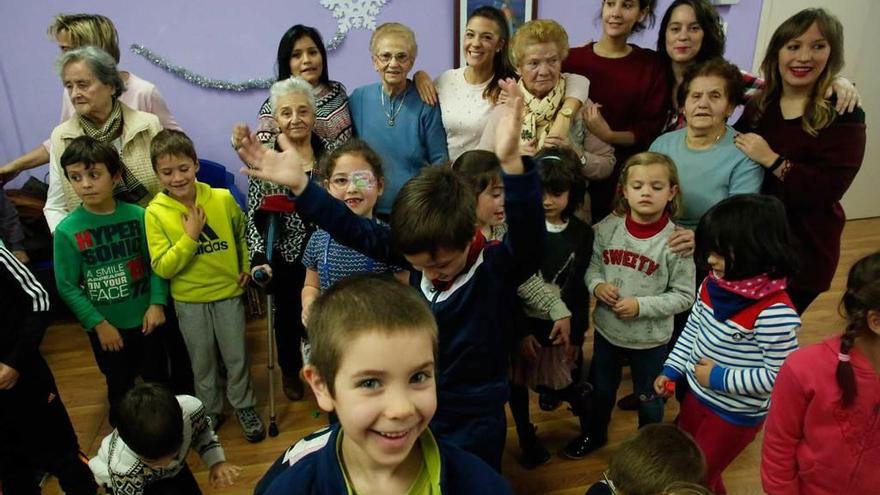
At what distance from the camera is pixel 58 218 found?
239 centimetres

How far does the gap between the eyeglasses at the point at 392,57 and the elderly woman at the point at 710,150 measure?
1097 millimetres

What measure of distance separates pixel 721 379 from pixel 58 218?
2.46 metres

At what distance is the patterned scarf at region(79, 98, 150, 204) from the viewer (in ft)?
7.68

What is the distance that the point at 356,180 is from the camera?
189 cm

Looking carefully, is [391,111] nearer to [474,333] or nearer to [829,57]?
[474,333]

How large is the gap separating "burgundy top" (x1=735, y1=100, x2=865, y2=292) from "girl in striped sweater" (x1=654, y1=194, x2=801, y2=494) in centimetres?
53

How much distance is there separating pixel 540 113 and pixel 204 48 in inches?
98.5

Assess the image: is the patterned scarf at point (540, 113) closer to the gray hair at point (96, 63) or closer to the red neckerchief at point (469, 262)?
the red neckerchief at point (469, 262)

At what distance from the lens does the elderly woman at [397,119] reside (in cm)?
246

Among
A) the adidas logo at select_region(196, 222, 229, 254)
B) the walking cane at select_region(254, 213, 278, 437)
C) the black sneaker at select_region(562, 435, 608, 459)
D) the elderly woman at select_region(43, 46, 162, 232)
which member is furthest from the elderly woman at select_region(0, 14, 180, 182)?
the black sneaker at select_region(562, 435, 608, 459)

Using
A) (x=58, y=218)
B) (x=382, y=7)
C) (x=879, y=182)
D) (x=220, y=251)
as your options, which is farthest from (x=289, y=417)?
(x=879, y=182)

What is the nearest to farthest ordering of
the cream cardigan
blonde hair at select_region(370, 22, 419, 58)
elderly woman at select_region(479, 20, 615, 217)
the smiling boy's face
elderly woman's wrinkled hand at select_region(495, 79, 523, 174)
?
the smiling boy's face, elderly woman's wrinkled hand at select_region(495, 79, 523, 174), elderly woman at select_region(479, 20, 615, 217), the cream cardigan, blonde hair at select_region(370, 22, 419, 58)

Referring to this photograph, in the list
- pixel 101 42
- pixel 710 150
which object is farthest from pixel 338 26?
pixel 710 150

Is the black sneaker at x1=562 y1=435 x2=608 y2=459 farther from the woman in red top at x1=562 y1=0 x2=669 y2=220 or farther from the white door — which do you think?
the white door
